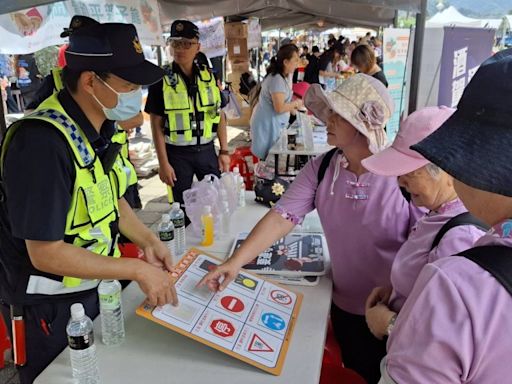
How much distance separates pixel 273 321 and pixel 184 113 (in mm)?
2204

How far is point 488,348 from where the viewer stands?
702 mm

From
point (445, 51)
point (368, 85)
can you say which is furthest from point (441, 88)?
point (368, 85)

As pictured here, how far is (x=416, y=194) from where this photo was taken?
52.0 inches

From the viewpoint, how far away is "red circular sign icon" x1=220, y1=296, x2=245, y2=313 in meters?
1.43

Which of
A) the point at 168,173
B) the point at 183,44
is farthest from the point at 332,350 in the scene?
the point at 183,44

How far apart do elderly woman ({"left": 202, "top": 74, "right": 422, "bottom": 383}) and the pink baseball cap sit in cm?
29

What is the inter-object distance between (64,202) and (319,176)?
37.4 inches

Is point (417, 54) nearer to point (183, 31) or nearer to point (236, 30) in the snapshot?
point (183, 31)

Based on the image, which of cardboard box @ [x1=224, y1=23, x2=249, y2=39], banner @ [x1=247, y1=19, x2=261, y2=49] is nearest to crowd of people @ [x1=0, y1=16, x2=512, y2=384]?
cardboard box @ [x1=224, y1=23, x2=249, y2=39]

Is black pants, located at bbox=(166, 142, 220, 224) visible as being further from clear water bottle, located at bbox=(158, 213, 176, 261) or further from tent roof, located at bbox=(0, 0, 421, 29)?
tent roof, located at bbox=(0, 0, 421, 29)

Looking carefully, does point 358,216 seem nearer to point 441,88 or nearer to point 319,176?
point 319,176

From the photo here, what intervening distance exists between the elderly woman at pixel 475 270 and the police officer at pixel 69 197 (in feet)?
2.69

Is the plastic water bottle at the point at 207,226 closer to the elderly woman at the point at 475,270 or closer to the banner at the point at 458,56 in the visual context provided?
the elderly woman at the point at 475,270

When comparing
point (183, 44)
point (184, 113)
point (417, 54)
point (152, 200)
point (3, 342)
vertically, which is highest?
point (183, 44)
